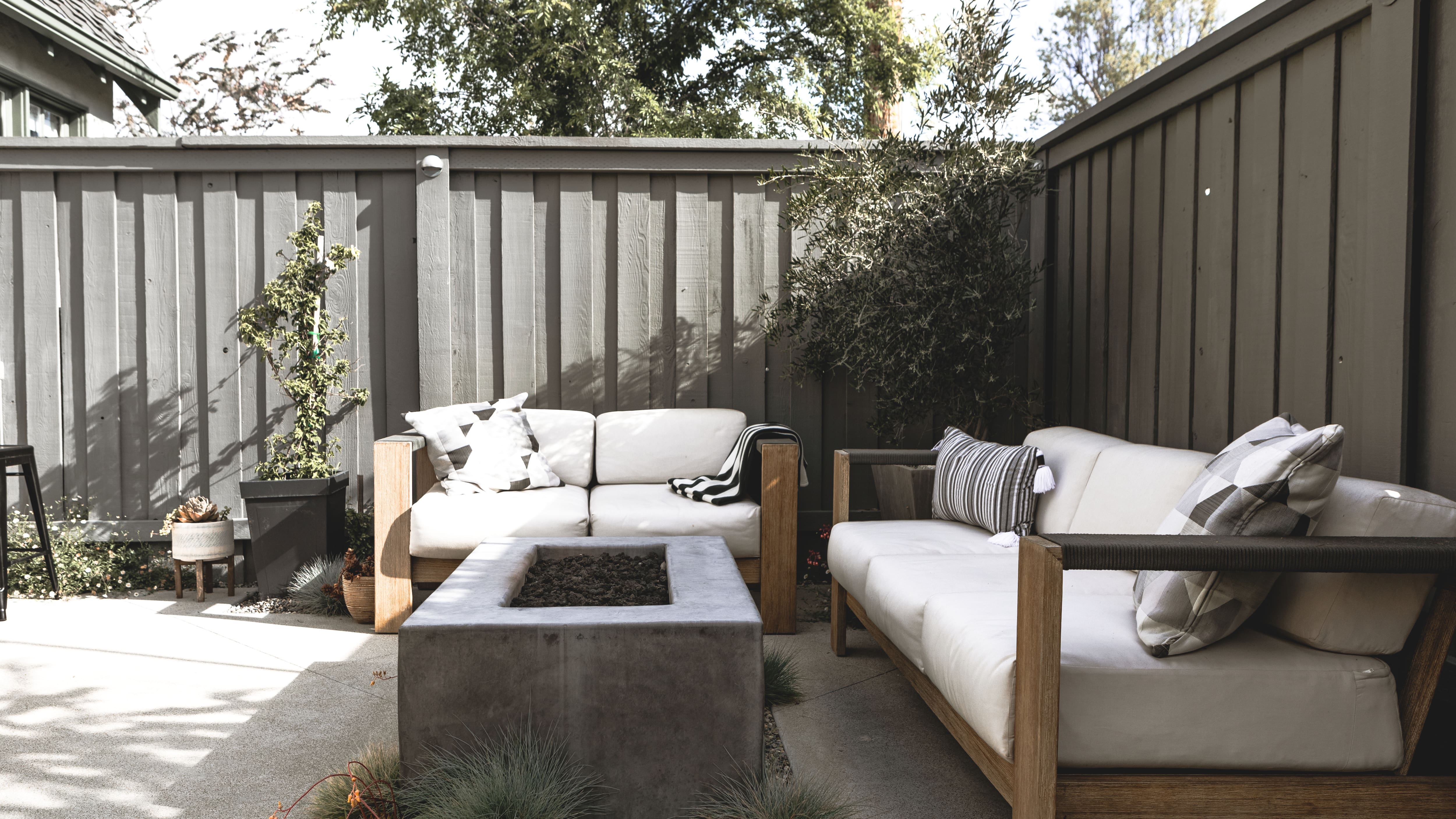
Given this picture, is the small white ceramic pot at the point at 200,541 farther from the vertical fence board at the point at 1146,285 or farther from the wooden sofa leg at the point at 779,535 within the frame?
A: the vertical fence board at the point at 1146,285

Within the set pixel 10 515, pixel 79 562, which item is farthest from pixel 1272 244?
pixel 10 515

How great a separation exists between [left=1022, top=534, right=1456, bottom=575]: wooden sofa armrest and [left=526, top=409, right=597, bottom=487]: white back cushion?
2.55 m

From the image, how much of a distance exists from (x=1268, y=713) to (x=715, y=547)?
1376 millimetres

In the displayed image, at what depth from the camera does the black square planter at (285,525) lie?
351 centimetres

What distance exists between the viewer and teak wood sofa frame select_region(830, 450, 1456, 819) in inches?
54.9

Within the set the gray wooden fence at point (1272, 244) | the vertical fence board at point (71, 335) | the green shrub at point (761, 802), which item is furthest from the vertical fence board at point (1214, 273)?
the vertical fence board at point (71, 335)

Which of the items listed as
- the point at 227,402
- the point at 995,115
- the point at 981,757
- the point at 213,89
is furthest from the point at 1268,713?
the point at 213,89

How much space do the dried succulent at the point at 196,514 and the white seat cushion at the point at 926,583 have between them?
275 centimetres

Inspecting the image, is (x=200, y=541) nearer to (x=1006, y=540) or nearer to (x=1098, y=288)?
(x=1006, y=540)

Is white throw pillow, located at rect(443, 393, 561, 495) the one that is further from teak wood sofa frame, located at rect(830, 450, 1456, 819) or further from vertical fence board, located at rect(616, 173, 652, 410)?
teak wood sofa frame, located at rect(830, 450, 1456, 819)

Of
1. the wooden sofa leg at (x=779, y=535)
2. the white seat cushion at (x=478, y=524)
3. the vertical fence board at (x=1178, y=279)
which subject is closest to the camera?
the vertical fence board at (x=1178, y=279)

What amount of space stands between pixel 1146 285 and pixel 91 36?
5.79 meters

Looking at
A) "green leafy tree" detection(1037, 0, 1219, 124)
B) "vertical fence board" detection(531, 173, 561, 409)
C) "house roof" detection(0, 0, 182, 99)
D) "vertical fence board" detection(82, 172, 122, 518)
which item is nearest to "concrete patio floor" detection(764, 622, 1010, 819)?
"vertical fence board" detection(531, 173, 561, 409)

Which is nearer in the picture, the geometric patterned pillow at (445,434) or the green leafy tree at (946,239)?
the green leafy tree at (946,239)
